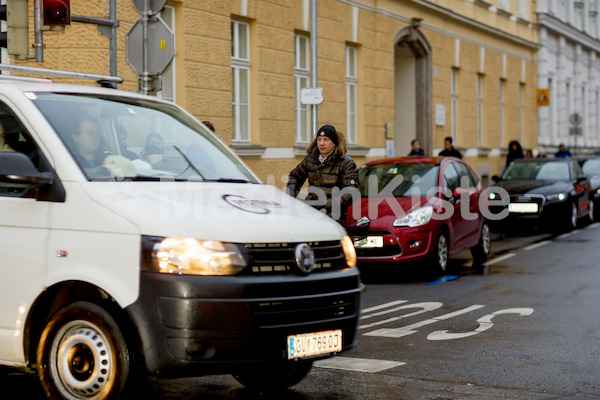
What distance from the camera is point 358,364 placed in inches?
307

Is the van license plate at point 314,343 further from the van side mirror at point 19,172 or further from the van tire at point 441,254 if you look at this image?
the van tire at point 441,254

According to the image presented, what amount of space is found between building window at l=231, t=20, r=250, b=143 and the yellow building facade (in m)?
0.02

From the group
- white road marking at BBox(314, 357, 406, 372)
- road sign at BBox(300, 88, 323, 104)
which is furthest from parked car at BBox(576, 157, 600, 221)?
white road marking at BBox(314, 357, 406, 372)

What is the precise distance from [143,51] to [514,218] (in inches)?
452

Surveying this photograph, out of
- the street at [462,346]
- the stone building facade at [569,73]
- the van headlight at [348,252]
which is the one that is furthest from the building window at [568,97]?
the van headlight at [348,252]

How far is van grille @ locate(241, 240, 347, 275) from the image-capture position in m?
5.66

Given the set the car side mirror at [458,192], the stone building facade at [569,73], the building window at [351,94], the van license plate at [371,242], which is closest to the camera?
the van license plate at [371,242]

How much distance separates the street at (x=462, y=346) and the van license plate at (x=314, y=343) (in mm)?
690

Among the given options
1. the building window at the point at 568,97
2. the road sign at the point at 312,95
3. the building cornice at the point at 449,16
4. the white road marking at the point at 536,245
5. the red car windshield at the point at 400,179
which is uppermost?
the building cornice at the point at 449,16

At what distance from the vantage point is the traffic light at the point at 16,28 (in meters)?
11.3

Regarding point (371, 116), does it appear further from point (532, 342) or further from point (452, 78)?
point (532, 342)

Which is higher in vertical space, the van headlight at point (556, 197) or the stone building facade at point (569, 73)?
the stone building facade at point (569, 73)

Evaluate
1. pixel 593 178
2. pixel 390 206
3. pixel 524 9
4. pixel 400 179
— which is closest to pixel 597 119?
pixel 524 9

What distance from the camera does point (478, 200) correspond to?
1554cm
